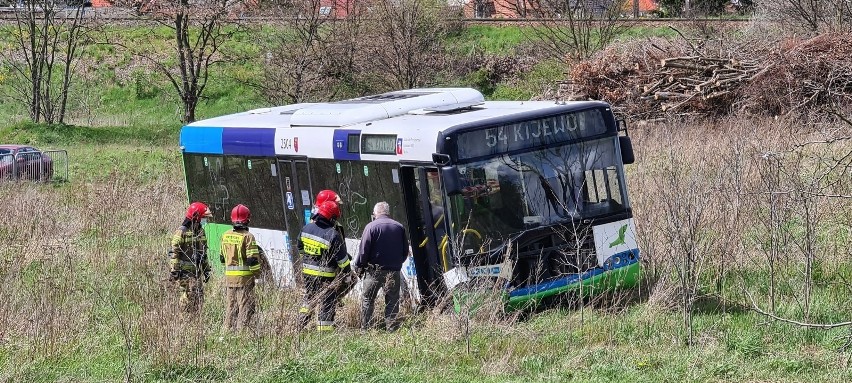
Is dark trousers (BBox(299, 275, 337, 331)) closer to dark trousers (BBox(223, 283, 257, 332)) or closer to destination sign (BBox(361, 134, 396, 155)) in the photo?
dark trousers (BBox(223, 283, 257, 332))

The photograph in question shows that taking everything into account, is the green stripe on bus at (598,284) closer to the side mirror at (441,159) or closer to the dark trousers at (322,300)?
the side mirror at (441,159)

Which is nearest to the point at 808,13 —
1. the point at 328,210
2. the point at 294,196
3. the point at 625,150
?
the point at 625,150

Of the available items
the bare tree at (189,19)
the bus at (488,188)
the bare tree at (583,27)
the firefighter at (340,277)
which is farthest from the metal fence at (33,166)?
the firefighter at (340,277)

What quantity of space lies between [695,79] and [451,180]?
56.6 feet

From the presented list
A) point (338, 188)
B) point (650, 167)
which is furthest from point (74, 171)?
point (338, 188)

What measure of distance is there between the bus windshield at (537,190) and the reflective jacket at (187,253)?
2.99m

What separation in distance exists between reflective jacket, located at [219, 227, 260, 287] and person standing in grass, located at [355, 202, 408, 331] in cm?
112

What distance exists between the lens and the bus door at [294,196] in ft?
41.3

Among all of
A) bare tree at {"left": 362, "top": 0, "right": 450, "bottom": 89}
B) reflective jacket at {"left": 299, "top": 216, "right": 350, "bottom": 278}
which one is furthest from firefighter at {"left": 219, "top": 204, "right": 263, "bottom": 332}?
bare tree at {"left": 362, "top": 0, "right": 450, "bottom": 89}

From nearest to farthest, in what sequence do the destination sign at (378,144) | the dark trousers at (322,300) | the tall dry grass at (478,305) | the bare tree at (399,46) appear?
Answer: the tall dry grass at (478,305) → the dark trousers at (322,300) → the destination sign at (378,144) → the bare tree at (399,46)

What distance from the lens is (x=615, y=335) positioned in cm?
983

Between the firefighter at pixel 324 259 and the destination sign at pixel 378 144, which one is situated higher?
the destination sign at pixel 378 144

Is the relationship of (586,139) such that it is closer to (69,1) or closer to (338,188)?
(338,188)

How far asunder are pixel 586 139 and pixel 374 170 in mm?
2197
